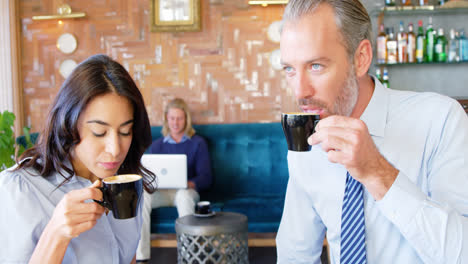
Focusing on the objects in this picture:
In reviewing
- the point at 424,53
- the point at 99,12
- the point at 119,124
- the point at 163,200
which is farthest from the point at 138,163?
the point at 99,12

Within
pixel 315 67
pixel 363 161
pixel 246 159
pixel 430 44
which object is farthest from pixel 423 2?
pixel 363 161

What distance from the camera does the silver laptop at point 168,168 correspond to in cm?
374

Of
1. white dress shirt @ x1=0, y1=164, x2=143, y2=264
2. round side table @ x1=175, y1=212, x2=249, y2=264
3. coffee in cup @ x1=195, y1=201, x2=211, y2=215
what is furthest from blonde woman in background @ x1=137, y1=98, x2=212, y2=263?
white dress shirt @ x1=0, y1=164, x2=143, y2=264

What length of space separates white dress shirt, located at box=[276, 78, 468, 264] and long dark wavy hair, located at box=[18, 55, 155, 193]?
1.83 feet

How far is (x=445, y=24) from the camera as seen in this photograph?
159 inches

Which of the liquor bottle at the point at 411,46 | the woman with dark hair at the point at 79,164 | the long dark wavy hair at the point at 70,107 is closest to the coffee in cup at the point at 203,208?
the woman with dark hair at the point at 79,164

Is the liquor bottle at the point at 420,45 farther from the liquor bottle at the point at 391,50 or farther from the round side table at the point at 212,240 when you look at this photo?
the round side table at the point at 212,240

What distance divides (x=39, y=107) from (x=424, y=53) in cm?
425

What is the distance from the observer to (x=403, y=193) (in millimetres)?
898

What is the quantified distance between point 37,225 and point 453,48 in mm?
3920

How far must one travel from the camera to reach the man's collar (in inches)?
45.5

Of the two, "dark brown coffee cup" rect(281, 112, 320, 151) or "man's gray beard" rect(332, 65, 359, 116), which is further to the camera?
"man's gray beard" rect(332, 65, 359, 116)

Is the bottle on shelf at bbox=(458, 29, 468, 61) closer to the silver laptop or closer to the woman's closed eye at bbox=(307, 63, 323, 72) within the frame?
the silver laptop

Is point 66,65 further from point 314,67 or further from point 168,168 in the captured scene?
point 314,67
